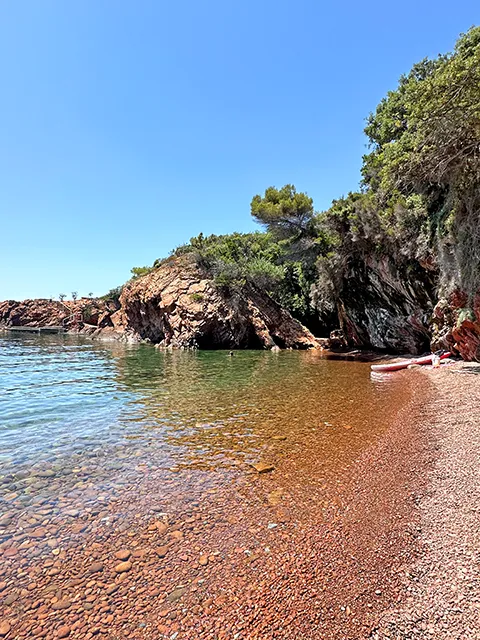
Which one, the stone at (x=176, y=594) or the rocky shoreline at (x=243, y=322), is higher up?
the rocky shoreline at (x=243, y=322)

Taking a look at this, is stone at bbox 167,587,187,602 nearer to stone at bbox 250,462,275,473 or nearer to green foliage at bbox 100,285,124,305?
stone at bbox 250,462,275,473

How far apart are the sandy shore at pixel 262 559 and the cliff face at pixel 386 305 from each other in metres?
14.2

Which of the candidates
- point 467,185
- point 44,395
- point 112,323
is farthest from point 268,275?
point 112,323

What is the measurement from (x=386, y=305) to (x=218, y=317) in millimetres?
14445

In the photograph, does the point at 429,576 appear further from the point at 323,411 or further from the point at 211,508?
the point at 323,411

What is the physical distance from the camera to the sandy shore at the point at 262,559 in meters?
2.54

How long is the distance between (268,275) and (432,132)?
19896 mm

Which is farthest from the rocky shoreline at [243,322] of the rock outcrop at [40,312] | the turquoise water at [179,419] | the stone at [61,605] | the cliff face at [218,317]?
the rock outcrop at [40,312]

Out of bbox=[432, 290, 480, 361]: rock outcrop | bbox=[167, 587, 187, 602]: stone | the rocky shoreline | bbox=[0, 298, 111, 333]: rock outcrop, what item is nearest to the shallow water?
bbox=[167, 587, 187, 602]: stone

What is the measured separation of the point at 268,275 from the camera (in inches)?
1206

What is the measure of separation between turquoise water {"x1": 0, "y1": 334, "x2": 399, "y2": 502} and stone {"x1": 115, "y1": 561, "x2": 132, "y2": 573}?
6.54ft

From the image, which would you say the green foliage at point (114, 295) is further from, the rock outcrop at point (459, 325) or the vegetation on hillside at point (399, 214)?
the rock outcrop at point (459, 325)

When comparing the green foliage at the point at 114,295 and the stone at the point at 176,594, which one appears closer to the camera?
the stone at the point at 176,594

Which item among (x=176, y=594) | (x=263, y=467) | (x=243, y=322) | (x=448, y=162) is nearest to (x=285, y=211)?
(x=243, y=322)
